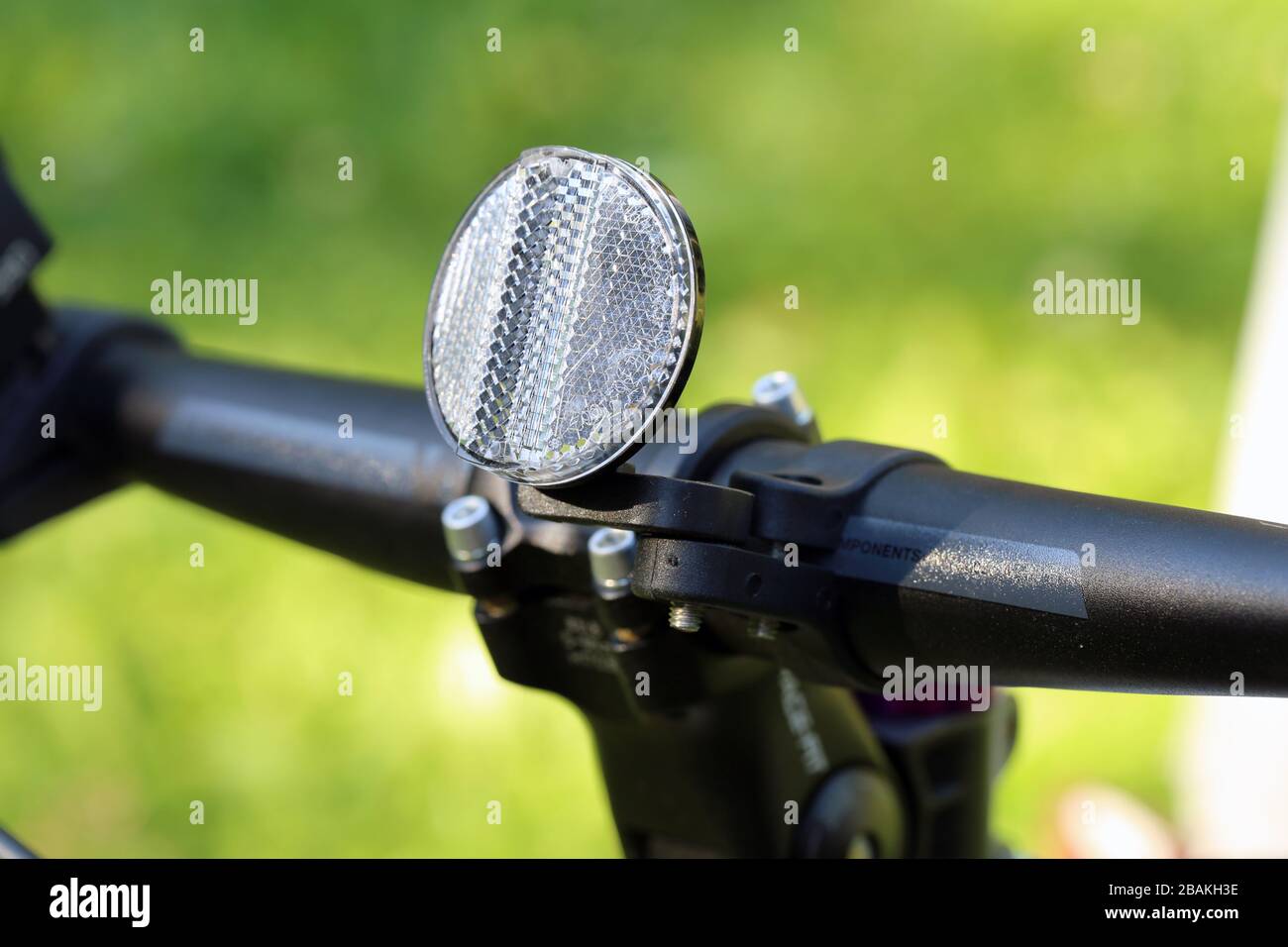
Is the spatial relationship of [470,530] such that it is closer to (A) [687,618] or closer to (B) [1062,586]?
(A) [687,618]

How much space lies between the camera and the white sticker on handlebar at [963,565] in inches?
27.4

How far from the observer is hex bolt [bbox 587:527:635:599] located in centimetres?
80

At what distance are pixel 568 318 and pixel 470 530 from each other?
0.61 ft

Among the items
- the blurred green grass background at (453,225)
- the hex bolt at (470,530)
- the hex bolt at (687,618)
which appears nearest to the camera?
the hex bolt at (687,618)

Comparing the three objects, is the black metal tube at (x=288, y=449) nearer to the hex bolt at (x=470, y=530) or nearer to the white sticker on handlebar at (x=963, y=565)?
the hex bolt at (x=470, y=530)

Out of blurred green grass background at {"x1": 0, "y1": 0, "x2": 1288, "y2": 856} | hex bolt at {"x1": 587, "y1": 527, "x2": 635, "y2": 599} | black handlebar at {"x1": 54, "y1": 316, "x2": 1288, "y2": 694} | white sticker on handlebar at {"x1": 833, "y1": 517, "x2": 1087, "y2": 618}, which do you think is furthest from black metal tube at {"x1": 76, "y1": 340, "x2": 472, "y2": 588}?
blurred green grass background at {"x1": 0, "y1": 0, "x2": 1288, "y2": 856}

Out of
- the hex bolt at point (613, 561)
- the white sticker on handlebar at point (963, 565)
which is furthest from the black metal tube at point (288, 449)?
the white sticker on handlebar at point (963, 565)

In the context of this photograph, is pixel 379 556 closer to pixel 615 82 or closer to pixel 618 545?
pixel 618 545

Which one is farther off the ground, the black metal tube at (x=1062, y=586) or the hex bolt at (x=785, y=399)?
the hex bolt at (x=785, y=399)

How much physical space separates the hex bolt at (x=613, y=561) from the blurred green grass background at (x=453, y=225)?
1876 millimetres

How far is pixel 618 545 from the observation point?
2.64 ft

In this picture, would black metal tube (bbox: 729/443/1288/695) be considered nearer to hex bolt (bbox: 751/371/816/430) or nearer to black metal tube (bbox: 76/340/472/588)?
hex bolt (bbox: 751/371/816/430)

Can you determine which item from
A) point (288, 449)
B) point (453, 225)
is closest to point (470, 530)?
point (288, 449)
